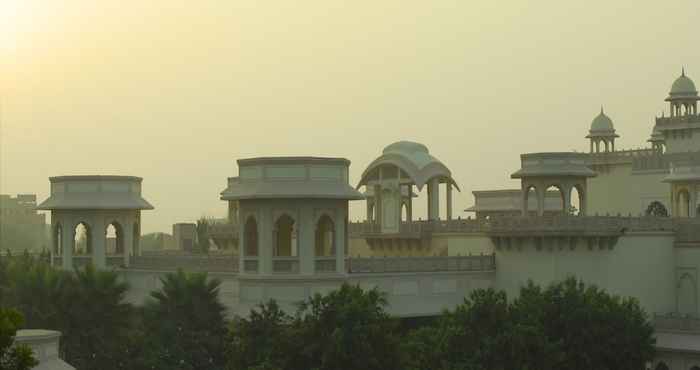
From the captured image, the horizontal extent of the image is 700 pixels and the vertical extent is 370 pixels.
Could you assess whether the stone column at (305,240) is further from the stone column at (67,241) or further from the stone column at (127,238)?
the stone column at (67,241)

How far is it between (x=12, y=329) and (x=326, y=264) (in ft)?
73.5

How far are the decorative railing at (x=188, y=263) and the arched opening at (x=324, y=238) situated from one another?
318cm

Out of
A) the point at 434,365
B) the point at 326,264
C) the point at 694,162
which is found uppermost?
the point at 694,162

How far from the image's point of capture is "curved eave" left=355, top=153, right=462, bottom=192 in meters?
53.6

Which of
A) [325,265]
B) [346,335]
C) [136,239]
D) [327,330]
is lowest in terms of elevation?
[346,335]

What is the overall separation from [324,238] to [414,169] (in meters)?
8.22

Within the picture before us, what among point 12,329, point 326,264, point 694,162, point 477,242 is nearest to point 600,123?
point 694,162

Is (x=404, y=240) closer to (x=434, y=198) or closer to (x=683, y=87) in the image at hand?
(x=434, y=198)

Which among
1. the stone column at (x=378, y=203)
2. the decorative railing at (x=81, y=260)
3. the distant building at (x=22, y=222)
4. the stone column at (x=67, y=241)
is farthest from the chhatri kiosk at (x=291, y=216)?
the distant building at (x=22, y=222)

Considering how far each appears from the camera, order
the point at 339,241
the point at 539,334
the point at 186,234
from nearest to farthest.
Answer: the point at 539,334, the point at 339,241, the point at 186,234

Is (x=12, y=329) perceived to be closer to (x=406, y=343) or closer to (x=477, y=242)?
(x=406, y=343)

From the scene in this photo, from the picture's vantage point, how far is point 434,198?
2186 inches

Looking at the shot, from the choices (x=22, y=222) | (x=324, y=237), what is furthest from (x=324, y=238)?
(x=22, y=222)

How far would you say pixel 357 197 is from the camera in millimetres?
44531
